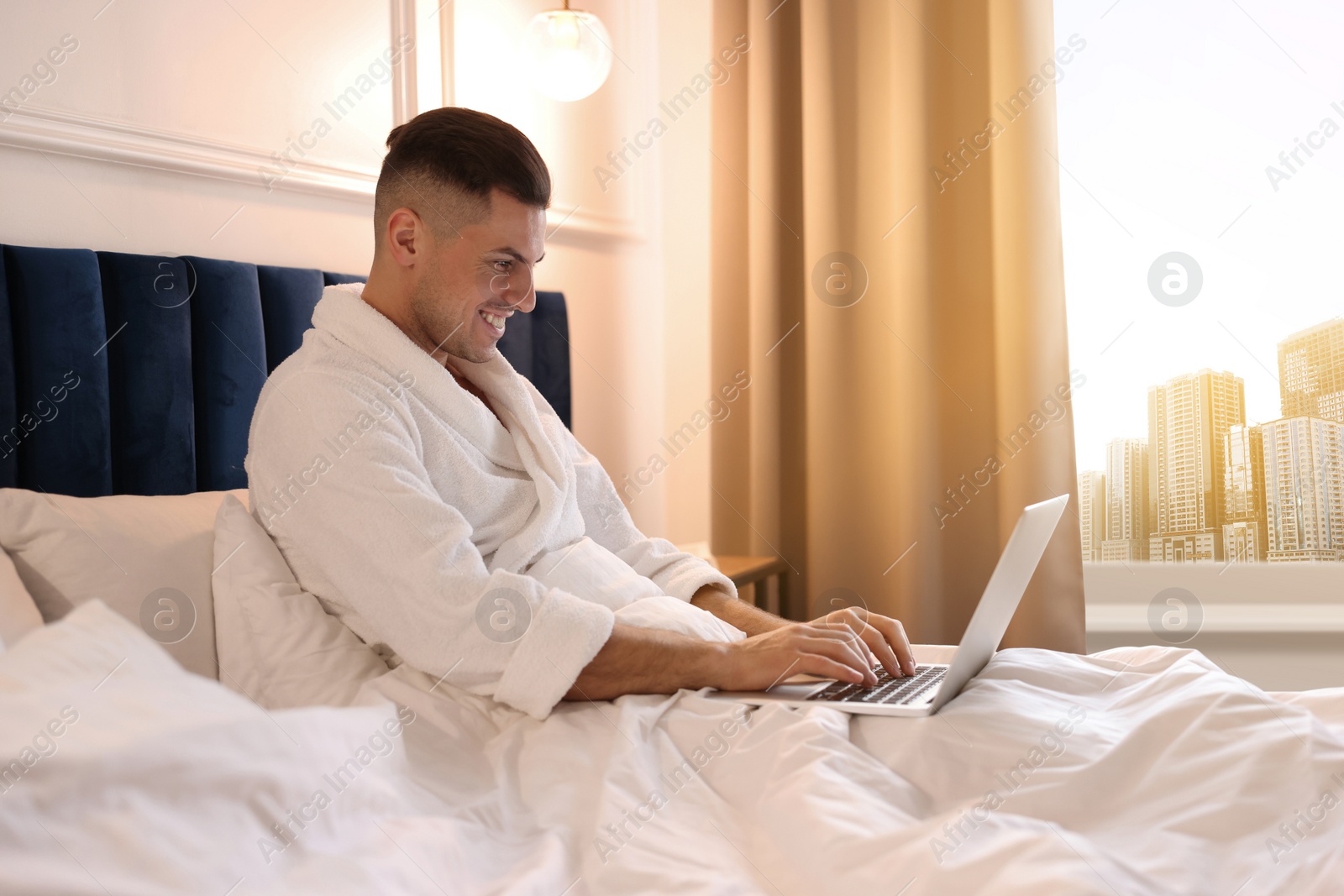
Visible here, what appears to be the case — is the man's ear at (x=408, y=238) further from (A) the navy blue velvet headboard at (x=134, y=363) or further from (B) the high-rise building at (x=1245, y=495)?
(B) the high-rise building at (x=1245, y=495)

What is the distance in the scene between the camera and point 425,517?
1.15 metres

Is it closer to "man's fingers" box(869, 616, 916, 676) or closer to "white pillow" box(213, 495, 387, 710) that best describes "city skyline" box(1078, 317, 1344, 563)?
"man's fingers" box(869, 616, 916, 676)

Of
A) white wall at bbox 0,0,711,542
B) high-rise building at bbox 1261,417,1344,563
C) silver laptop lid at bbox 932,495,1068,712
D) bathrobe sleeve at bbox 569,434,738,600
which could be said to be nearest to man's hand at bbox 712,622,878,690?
silver laptop lid at bbox 932,495,1068,712

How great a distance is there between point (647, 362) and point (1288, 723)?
7.33 ft

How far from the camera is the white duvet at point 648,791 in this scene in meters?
0.57

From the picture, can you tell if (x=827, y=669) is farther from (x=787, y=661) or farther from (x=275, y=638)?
(x=275, y=638)

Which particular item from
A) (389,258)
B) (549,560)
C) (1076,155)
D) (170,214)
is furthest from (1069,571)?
(170,214)

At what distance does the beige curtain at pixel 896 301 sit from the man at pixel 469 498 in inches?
42.1

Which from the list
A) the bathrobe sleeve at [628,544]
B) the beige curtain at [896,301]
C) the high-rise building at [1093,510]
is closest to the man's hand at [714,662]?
the bathrobe sleeve at [628,544]

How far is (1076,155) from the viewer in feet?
8.09

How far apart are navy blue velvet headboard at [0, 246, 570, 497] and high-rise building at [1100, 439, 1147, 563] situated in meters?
1.97

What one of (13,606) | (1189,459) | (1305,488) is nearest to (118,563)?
(13,606)

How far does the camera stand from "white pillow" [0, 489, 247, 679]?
3.65 ft

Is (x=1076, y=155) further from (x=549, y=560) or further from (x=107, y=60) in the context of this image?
(x=107, y=60)
